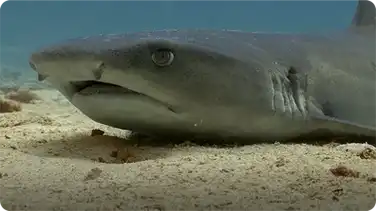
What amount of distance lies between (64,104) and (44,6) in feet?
380

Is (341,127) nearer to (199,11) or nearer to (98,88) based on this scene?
(98,88)

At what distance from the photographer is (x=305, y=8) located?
13100 cm

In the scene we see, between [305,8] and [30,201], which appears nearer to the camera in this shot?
[30,201]

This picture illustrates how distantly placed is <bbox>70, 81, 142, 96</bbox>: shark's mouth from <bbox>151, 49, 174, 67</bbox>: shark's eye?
26cm

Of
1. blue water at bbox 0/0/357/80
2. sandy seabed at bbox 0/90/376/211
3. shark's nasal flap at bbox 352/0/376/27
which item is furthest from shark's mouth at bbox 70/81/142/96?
blue water at bbox 0/0/357/80

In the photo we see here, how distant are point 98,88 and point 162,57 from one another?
1.66 ft

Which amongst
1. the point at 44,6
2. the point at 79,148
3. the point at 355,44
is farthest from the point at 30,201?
the point at 44,6

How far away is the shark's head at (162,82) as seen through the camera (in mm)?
3775

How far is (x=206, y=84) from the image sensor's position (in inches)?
159

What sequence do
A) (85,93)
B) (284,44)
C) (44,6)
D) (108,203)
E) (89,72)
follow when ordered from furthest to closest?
(44,6)
(284,44)
(85,93)
(89,72)
(108,203)

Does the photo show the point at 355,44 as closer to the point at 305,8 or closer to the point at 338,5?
the point at 305,8

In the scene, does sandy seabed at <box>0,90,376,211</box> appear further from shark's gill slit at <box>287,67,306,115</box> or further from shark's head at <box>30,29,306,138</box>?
shark's gill slit at <box>287,67,306,115</box>

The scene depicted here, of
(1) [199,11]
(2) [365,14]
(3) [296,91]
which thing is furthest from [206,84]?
(1) [199,11]

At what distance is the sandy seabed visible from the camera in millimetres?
2543
